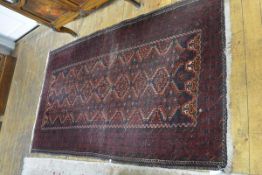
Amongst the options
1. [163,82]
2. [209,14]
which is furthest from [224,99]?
[209,14]

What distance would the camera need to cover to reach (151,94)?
199cm

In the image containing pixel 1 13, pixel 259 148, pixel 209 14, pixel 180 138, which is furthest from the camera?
pixel 1 13

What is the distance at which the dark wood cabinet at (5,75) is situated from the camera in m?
4.23

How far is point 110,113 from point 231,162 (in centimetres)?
105

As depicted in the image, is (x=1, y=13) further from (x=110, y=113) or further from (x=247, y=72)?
(x=247, y=72)

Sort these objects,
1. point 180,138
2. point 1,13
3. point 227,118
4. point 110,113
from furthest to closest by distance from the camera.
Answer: point 1,13 < point 110,113 < point 180,138 < point 227,118

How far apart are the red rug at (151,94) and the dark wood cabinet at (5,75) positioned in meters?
1.75

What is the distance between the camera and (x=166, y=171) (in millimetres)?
1737

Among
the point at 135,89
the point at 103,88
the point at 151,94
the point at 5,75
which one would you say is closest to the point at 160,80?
the point at 151,94

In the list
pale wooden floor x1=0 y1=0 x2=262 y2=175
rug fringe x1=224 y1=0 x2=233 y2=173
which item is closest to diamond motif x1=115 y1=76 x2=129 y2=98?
pale wooden floor x1=0 y1=0 x2=262 y2=175

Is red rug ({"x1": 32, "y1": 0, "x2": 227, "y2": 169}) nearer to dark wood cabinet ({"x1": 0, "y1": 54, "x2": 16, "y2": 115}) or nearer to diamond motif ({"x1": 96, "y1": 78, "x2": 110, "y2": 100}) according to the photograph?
diamond motif ({"x1": 96, "y1": 78, "x2": 110, "y2": 100})

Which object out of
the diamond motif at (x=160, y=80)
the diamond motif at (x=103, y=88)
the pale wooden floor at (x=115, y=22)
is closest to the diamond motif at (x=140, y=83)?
the diamond motif at (x=160, y=80)

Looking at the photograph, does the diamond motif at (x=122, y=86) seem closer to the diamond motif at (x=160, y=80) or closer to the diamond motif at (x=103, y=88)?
the diamond motif at (x=103, y=88)

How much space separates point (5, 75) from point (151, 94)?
3205 mm
